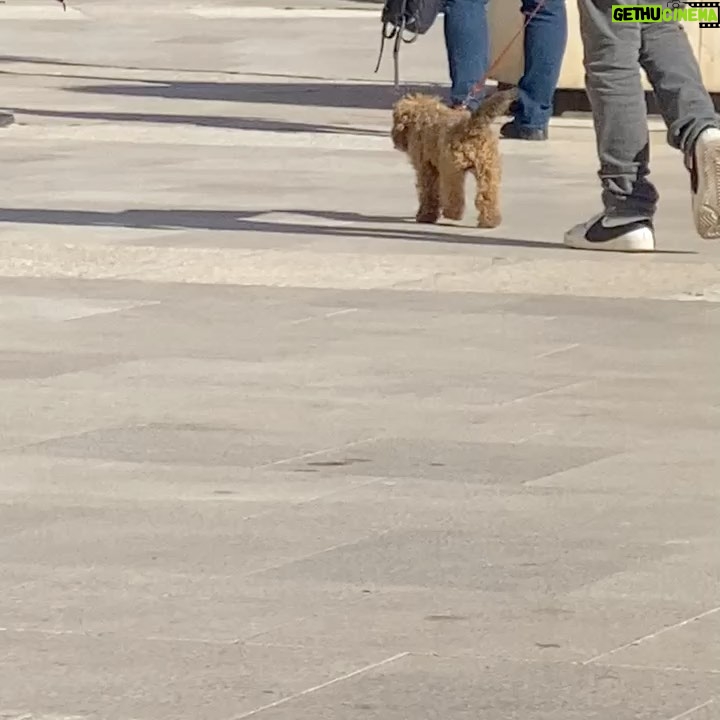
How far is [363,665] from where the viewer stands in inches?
153

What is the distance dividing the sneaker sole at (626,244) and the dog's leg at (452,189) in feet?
2.15

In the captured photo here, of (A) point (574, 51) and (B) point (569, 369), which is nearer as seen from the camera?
(B) point (569, 369)

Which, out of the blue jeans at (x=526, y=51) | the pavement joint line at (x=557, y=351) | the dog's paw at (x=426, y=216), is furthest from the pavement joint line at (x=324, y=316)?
the blue jeans at (x=526, y=51)

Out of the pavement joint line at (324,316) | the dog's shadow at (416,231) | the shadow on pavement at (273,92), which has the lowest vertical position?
the shadow on pavement at (273,92)

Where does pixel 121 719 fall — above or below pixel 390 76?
above

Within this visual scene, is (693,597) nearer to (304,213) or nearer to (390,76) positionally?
(304,213)

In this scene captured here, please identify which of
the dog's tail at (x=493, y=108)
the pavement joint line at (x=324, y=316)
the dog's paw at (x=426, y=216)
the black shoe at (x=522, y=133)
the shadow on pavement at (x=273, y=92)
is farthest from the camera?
the shadow on pavement at (x=273, y=92)

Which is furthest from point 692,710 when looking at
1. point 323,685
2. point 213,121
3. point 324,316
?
point 213,121

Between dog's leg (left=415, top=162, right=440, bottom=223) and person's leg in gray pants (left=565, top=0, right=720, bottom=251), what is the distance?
0.81 meters

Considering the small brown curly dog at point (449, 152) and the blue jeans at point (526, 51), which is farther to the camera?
the blue jeans at point (526, 51)

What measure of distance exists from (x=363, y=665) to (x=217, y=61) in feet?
47.2

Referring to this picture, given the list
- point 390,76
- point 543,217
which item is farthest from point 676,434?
point 390,76

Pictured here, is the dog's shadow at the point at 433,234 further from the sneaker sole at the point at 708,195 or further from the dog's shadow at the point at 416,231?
the sneaker sole at the point at 708,195

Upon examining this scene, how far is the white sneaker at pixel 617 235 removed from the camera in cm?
835
